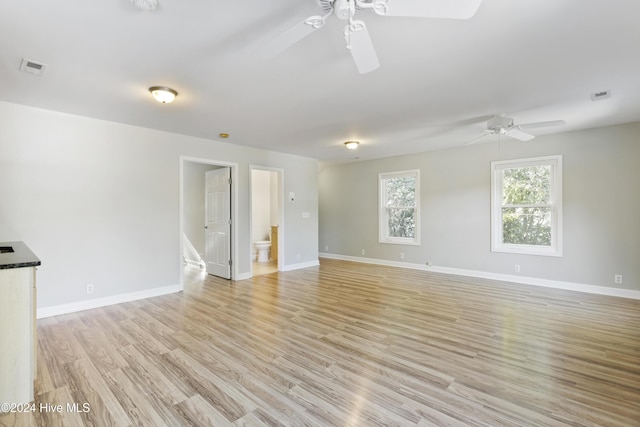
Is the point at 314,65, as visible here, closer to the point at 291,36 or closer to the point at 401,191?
the point at 291,36

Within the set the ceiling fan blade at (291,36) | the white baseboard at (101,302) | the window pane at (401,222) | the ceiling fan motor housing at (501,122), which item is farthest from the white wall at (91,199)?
the ceiling fan motor housing at (501,122)

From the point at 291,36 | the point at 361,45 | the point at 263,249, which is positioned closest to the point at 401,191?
the point at 263,249

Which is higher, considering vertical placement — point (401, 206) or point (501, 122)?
point (501, 122)

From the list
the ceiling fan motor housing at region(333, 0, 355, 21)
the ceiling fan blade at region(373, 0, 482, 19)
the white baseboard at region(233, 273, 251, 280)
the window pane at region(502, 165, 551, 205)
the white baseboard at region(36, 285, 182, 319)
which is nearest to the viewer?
the ceiling fan blade at region(373, 0, 482, 19)

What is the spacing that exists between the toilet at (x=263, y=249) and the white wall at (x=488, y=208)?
5.61ft

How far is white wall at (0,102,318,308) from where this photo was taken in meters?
3.40

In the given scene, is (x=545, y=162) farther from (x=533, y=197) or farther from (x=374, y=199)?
(x=374, y=199)

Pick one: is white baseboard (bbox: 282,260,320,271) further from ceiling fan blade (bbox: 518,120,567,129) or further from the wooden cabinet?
ceiling fan blade (bbox: 518,120,567,129)

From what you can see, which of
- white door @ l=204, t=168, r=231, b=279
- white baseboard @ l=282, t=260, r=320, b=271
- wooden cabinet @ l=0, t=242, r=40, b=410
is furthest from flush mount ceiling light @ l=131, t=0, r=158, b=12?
white baseboard @ l=282, t=260, r=320, b=271

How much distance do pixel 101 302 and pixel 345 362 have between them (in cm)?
339

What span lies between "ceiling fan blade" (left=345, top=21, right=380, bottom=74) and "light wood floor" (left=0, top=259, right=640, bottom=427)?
2224 millimetres

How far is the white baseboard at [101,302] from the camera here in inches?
139

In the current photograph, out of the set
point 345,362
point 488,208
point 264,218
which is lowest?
point 345,362

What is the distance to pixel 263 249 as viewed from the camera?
24.7ft
